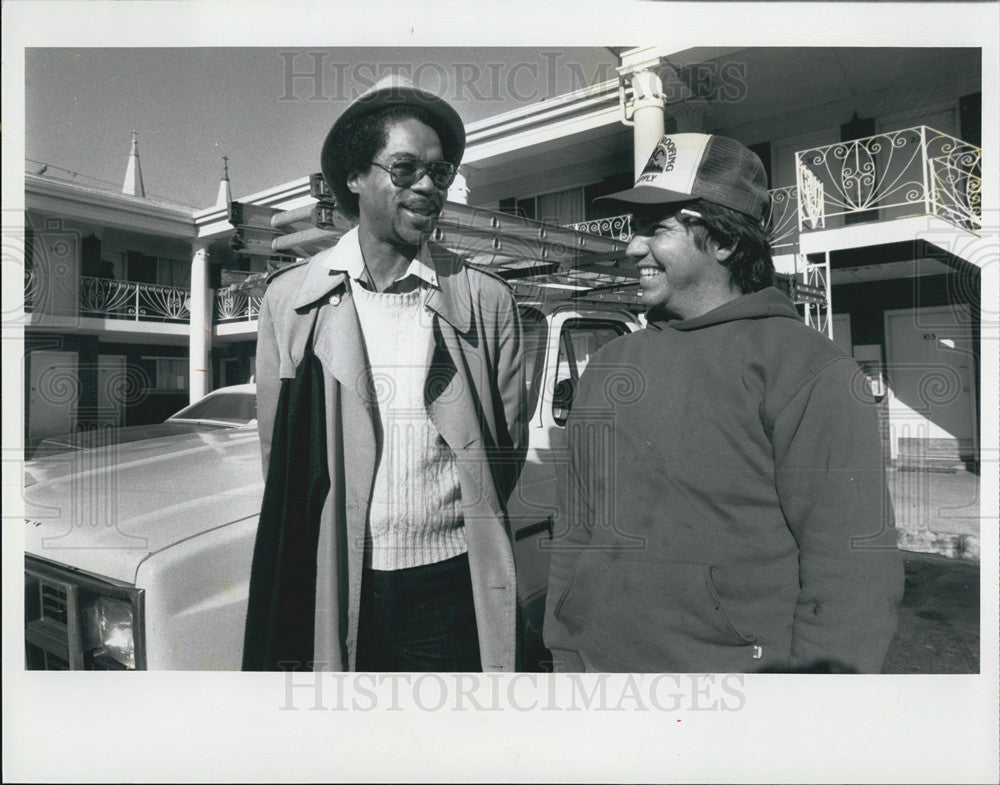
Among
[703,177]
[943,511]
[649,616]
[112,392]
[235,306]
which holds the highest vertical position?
[703,177]

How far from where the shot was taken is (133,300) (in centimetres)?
249

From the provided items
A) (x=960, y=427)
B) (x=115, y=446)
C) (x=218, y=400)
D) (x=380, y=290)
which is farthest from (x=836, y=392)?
(x=115, y=446)

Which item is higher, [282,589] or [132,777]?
[282,589]

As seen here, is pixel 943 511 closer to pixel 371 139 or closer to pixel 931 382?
pixel 931 382

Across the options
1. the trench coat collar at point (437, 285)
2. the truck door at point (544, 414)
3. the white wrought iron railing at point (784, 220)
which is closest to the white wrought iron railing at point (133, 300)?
the trench coat collar at point (437, 285)

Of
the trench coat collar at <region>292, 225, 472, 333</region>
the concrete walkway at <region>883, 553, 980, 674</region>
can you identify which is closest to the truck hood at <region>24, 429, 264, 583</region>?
the trench coat collar at <region>292, 225, 472, 333</region>

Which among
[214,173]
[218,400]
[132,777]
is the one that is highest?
[214,173]

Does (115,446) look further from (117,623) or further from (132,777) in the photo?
(132,777)

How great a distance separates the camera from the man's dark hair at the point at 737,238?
2154 mm

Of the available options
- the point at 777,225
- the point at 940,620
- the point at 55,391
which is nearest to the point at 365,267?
the point at 55,391

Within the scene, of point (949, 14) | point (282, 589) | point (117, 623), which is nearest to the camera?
point (117, 623)

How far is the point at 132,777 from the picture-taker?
8.64 ft

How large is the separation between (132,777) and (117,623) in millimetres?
908

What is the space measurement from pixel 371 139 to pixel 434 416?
1.08m
